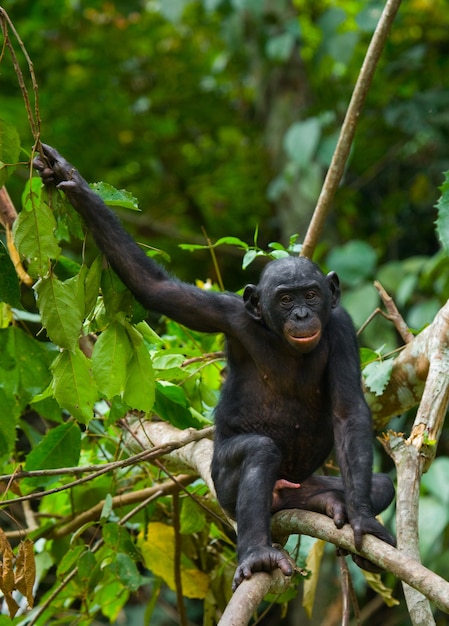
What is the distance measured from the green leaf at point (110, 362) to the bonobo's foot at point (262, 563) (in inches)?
29.7

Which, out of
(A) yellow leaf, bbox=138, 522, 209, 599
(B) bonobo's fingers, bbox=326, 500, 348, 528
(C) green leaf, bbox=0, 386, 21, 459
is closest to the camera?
(B) bonobo's fingers, bbox=326, 500, 348, 528

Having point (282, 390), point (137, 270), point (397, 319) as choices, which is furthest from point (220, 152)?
point (137, 270)

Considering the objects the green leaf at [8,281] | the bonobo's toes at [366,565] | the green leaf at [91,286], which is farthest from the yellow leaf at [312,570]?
the green leaf at [8,281]

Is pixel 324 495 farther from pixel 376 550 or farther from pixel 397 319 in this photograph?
pixel 397 319

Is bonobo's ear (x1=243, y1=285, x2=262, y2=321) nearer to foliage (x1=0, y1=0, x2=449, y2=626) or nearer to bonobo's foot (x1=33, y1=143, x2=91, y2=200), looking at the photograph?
foliage (x1=0, y1=0, x2=449, y2=626)

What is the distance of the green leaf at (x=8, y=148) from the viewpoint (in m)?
2.90

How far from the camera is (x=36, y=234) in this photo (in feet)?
9.42

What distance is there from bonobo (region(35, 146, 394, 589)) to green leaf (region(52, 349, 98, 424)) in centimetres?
43

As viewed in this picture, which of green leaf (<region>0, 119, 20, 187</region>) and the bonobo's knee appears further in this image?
the bonobo's knee

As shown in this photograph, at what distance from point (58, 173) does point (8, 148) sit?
13.7 inches

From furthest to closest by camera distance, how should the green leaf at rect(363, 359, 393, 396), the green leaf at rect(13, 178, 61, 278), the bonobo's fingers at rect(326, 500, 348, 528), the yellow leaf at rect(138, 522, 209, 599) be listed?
the yellow leaf at rect(138, 522, 209, 599) < the green leaf at rect(363, 359, 393, 396) < the bonobo's fingers at rect(326, 500, 348, 528) < the green leaf at rect(13, 178, 61, 278)

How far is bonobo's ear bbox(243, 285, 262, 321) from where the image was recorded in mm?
3920

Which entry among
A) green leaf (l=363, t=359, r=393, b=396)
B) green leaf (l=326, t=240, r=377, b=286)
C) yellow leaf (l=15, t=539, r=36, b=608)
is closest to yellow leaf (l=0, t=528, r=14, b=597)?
yellow leaf (l=15, t=539, r=36, b=608)

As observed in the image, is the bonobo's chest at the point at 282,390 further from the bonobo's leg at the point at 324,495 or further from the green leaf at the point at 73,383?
the green leaf at the point at 73,383
